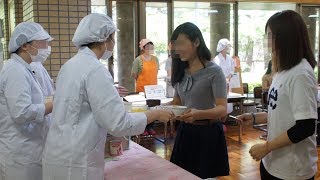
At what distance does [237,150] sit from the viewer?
16.0 feet

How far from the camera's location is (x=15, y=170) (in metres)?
2.01

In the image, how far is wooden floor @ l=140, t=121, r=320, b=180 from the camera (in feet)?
12.8

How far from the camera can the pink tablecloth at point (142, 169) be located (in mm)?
1786

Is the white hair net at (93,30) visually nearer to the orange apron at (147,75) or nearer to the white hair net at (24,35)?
the white hair net at (24,35)

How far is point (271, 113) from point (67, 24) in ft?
7.77

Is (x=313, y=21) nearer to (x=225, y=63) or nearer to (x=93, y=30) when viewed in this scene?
(x=225, y=63)

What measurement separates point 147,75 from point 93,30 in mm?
4066

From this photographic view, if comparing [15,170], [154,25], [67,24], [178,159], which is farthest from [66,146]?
[154,25]

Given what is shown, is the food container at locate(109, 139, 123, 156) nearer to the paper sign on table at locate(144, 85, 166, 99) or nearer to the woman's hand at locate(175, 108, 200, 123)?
the woman's hand at locate(175, 108, 200, 123)

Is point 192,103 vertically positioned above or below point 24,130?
above

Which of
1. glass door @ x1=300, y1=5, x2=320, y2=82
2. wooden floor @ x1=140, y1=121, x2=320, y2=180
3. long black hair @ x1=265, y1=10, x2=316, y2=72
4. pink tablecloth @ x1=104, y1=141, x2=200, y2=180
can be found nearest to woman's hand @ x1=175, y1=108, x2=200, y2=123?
pink tablecloth @ x1=104, y1=141, x2=200, y2=180

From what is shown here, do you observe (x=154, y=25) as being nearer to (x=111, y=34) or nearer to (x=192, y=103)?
(x=192, y=103)

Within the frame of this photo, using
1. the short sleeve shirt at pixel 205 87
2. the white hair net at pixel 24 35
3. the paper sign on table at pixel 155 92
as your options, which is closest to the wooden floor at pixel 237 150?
the paper sign on table at pixel 155 92

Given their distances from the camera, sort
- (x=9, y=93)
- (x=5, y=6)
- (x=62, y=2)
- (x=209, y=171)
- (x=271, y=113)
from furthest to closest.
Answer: (x=5, y=6) → (x=62, y=2) → (x=209, y=171) → (x=9, y=93) → (x=271, y=113)
